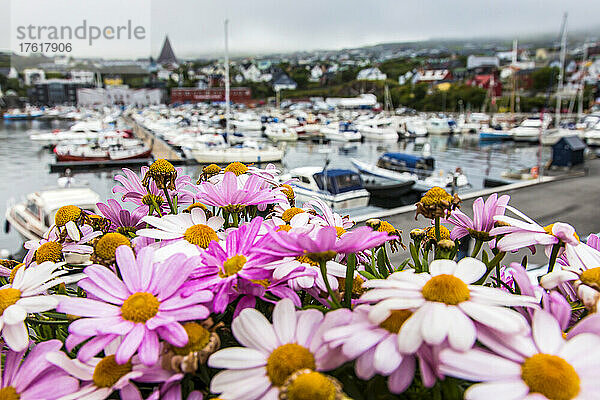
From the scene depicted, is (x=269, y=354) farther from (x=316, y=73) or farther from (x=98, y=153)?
(x=316, y=73)

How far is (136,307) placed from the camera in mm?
556

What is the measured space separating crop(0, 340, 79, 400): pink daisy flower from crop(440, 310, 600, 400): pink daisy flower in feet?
1.34

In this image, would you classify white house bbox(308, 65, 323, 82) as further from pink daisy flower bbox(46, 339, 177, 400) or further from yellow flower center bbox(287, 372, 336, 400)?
yellow flower center bbox(287, 372, 336, 400)

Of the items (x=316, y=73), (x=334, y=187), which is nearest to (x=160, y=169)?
(x=334, y=187)

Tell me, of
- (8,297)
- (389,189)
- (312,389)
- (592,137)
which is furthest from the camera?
(592,137)

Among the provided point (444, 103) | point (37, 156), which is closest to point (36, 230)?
point (37, 156)

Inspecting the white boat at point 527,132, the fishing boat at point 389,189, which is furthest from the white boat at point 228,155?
the white boat at point 527,132

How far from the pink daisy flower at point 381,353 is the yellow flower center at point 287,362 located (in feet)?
0.11

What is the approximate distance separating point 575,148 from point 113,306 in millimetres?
17713

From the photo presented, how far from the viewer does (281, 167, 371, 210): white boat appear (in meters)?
11.6

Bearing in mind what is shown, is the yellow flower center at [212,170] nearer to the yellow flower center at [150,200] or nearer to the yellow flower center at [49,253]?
the yellow flower center at [150,200]

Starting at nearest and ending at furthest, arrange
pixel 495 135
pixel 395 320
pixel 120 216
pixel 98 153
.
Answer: pixel 395 320 < pixel 120 216 < pixel 98 153 < pixel 495 135

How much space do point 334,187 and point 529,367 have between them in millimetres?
11393

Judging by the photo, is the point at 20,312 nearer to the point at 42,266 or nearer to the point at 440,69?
the point at 42,266
